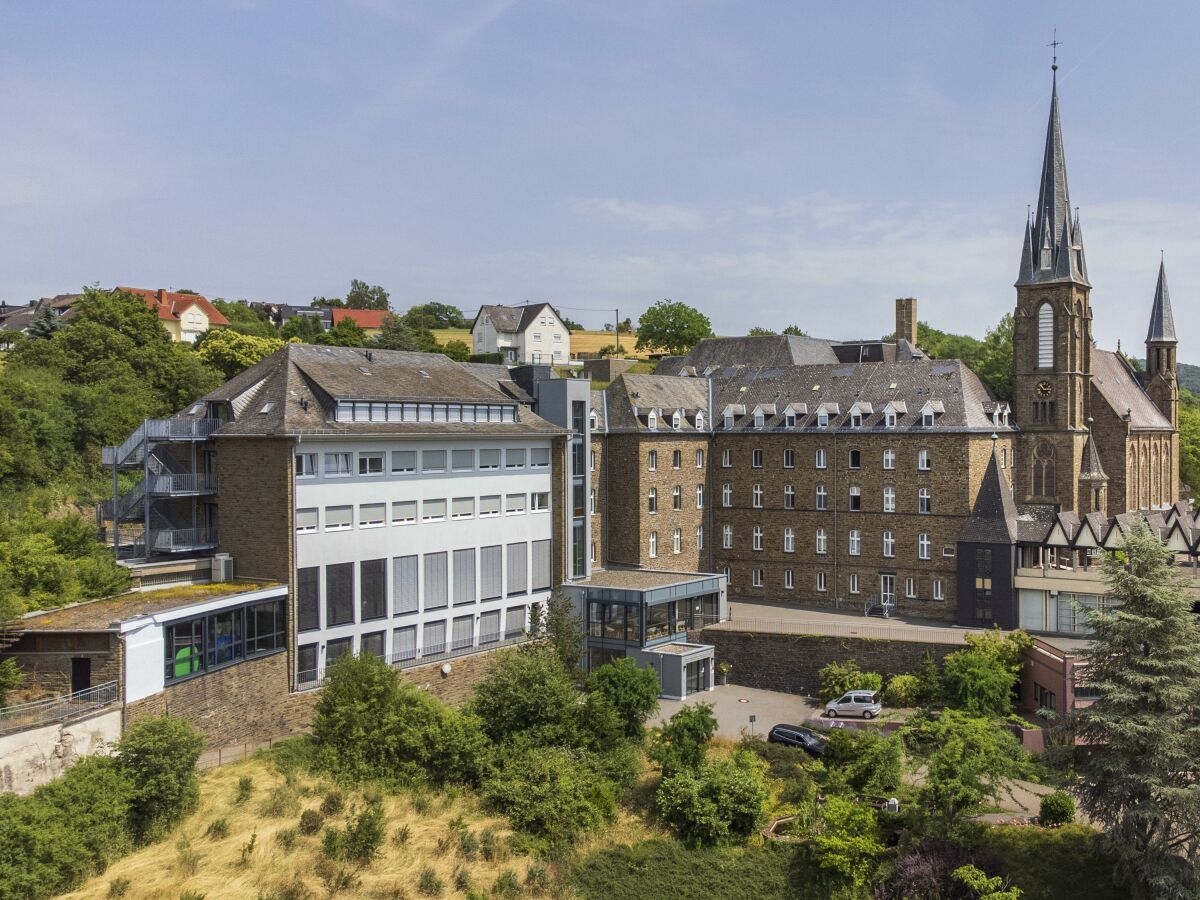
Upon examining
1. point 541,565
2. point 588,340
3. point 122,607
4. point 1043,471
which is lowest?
point 541,565

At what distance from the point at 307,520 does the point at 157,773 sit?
10926 mm

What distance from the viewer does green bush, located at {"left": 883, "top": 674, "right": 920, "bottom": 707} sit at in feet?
134

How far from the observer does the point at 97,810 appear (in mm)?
26500

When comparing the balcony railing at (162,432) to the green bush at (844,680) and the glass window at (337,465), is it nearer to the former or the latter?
the glass window at (337,465)

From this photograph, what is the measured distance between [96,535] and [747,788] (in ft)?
77.0

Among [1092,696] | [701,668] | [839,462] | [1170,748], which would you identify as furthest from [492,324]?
[1170,748]

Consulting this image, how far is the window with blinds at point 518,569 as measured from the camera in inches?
1742

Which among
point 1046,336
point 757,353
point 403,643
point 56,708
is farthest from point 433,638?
point 1046,336

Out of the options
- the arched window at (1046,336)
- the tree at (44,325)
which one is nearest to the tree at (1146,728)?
the arched window at (1046,336)

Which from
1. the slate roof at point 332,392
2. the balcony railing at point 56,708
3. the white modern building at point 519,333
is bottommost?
the balcony railing at point 56,708

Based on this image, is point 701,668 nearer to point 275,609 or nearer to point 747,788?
point 747,788

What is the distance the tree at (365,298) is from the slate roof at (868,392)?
277ft

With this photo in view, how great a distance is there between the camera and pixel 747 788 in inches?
1211

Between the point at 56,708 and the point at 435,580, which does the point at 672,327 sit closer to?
the point at 435,580
